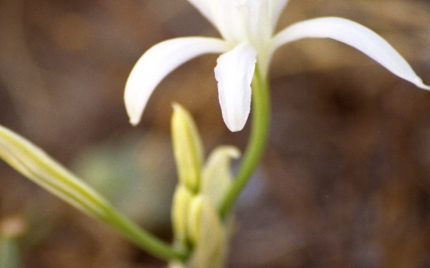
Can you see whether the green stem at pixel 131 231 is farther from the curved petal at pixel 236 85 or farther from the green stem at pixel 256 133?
the curved petal at pixel 236 85

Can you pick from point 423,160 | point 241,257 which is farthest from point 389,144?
point 241,257

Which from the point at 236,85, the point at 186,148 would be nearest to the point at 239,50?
the point at 236,85

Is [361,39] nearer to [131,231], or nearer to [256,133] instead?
[256,133]

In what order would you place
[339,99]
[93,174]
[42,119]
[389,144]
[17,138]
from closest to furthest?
[17,138]
[93,174]
[389,144]
[339,99]
[42,119]

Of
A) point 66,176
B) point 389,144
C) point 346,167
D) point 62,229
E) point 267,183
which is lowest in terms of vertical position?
point 62,229

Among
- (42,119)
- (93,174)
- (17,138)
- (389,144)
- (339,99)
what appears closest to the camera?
(17,138)

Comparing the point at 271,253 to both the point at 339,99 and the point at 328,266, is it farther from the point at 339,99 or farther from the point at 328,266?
the point at 339,99
